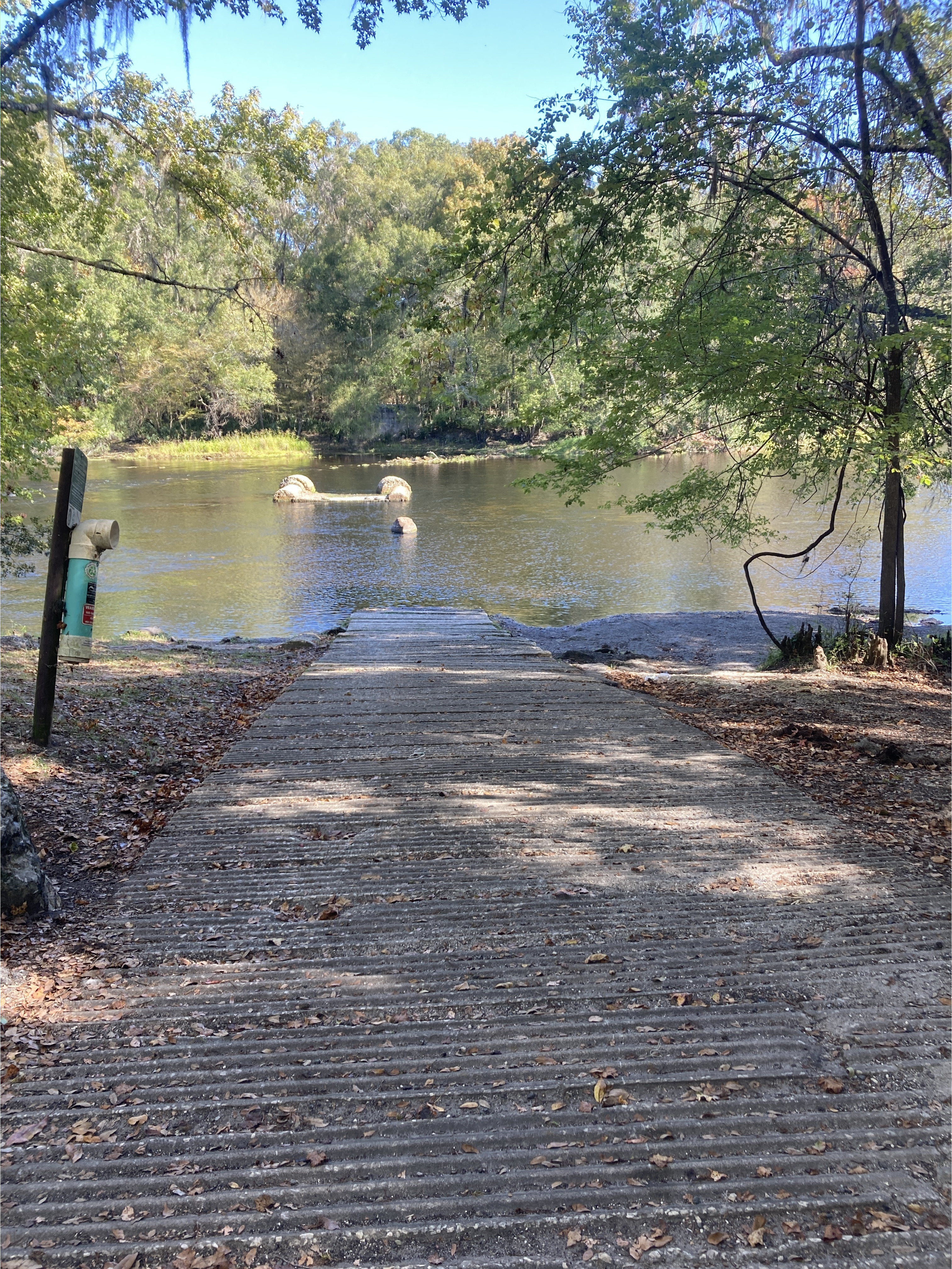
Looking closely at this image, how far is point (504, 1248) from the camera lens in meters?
2.05

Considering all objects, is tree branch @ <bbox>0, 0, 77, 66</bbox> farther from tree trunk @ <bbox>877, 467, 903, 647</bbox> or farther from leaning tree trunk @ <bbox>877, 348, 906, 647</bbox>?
tree trunk @ <bbox>877, 467, 903, 647</bbox>

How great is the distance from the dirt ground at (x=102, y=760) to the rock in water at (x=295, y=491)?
24.7 metres

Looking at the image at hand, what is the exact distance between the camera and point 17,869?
3.59 metres

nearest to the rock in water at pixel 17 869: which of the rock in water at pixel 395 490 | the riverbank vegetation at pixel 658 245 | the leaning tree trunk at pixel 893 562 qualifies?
the riverbank vegetation at pixel 658 245

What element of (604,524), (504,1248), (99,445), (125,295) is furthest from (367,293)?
(99,445)

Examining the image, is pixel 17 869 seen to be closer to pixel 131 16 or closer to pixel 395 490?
pixel 131 16

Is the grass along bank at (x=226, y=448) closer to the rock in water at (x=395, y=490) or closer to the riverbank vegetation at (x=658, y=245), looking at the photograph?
the rock in water at (x=395, y=490)

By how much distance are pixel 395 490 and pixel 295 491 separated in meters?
4.16

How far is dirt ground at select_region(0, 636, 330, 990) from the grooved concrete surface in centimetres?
25

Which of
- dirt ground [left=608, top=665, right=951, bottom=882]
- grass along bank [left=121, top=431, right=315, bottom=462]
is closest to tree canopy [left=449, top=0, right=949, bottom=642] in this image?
dirt ground [left=608, top=665, right=951, bottom=882]

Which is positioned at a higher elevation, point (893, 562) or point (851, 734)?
point (893, 562)

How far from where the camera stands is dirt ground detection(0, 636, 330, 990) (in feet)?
11.6

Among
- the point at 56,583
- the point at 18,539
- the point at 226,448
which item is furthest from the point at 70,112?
the point at 226,448

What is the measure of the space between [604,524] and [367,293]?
2124cm
